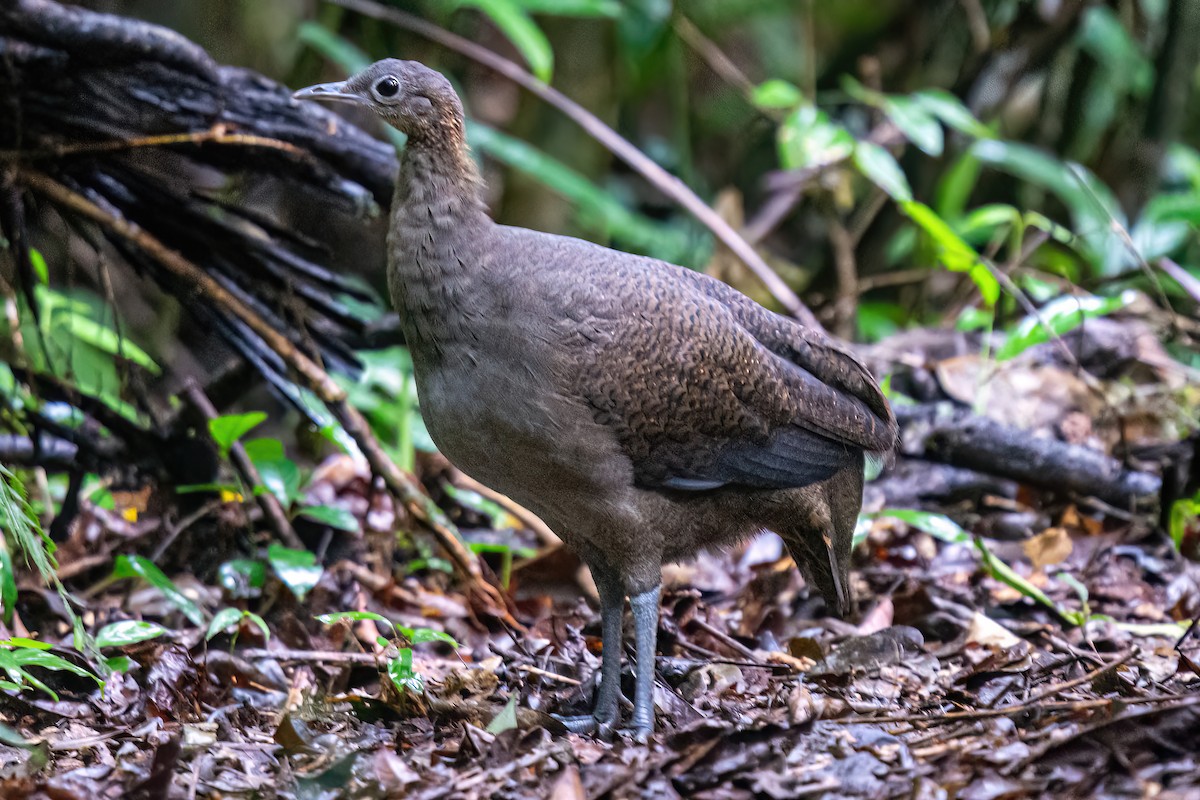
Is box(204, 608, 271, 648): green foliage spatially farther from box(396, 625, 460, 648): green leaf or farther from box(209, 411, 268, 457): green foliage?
box(209, 411, 268, 457): green foliage

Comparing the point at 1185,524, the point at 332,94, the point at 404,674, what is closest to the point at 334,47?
the point at 332,94

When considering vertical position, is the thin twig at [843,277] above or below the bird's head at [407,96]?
below

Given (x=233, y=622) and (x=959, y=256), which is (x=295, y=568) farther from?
(x=959, y=256)

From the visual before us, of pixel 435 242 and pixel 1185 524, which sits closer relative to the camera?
pixel 435 242

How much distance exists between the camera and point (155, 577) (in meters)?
3.88

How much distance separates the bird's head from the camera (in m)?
3.44

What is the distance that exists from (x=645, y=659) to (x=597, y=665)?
1.85 feet

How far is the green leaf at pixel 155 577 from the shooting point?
386cm

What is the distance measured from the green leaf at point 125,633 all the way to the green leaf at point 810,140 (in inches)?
157

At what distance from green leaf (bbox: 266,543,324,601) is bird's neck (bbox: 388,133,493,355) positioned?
1172 millimetres

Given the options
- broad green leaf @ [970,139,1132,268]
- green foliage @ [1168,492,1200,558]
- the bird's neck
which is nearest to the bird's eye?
the bird's neck

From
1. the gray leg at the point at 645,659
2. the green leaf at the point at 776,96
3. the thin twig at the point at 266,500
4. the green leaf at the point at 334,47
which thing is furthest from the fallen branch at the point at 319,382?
the green leaf at the point at 776,96

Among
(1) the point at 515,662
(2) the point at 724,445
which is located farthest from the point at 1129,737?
(1) the point at 515,662

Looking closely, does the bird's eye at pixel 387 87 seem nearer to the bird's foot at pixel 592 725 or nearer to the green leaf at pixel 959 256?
the bird's foot at pixel 592 725
